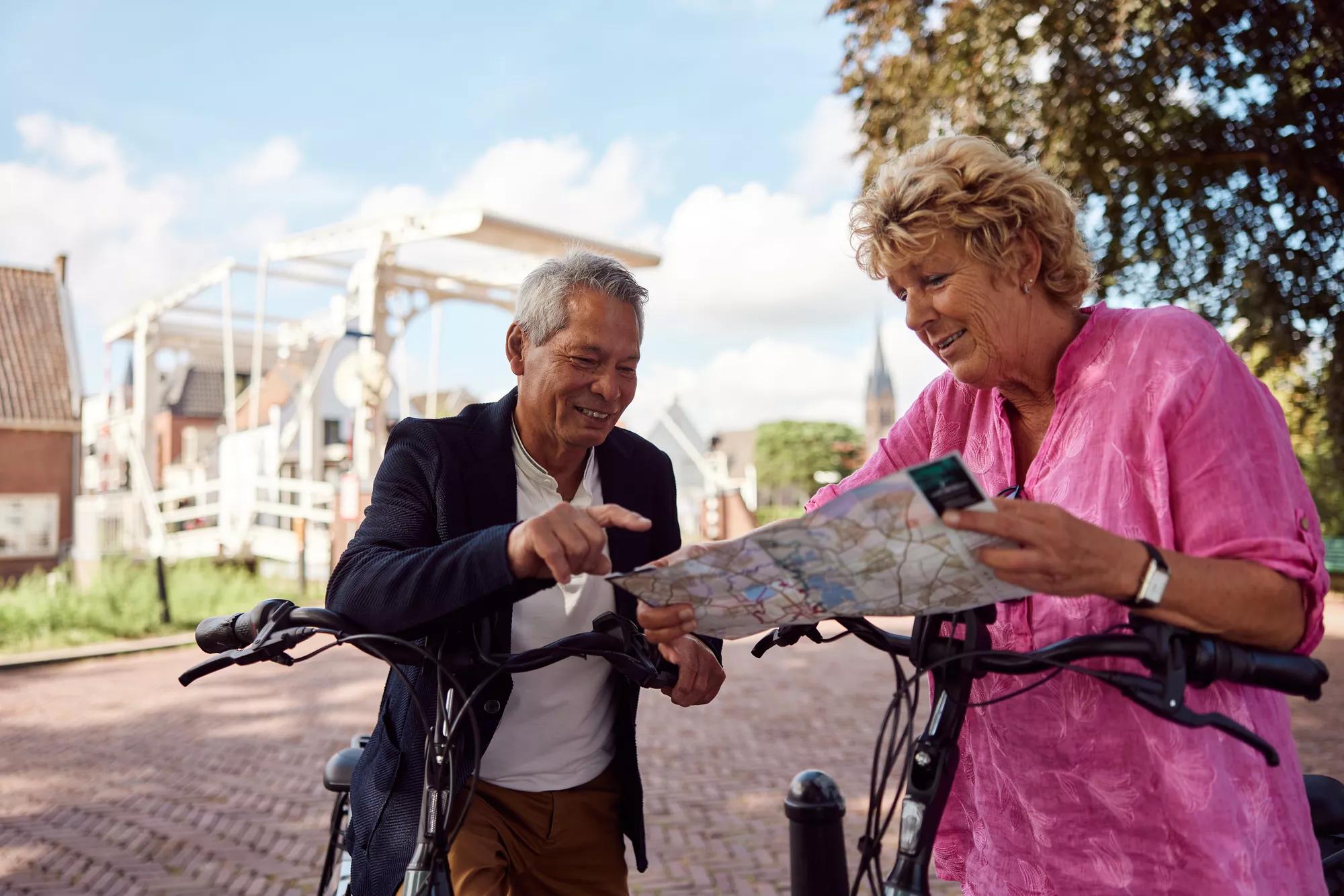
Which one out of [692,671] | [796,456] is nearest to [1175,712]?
[692,671]

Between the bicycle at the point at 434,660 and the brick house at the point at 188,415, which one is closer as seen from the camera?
the bicycle at the point at 434,660

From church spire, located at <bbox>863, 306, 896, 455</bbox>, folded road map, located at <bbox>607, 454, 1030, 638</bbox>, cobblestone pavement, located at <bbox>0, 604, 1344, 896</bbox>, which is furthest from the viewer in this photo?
church spire, located at <bbox>863, 306, 896, 455</bbox>

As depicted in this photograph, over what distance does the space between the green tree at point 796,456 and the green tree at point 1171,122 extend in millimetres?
69671

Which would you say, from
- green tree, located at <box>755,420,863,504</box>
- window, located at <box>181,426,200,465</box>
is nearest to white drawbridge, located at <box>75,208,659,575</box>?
window, located at <box>181,426,200,465</box>

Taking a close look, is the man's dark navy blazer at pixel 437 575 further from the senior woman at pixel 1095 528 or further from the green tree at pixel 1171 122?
the green tree at pixel 1171 122

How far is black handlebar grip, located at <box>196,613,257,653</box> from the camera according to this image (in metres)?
1.66

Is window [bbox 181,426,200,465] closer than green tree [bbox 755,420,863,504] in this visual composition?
Yes

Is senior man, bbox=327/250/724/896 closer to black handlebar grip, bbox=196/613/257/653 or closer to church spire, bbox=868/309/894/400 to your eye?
black handlebar grip, bbox=196/613/257/653

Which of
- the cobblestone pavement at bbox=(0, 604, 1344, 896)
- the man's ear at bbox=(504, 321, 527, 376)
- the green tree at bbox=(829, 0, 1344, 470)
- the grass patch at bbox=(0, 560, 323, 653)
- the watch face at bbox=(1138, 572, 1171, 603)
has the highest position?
the green tree at bbox=(829, 0, 1344, 470)

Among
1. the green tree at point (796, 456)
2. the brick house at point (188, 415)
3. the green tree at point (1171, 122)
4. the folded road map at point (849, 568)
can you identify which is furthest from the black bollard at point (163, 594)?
the green tree at point (796, 456)

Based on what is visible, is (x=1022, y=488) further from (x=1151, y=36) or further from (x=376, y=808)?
(x=1151, y=36)

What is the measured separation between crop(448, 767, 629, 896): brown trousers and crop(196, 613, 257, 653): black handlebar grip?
538 millimetres

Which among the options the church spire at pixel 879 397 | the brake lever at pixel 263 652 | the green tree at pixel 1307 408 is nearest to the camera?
the brake lever at pixel 263 652

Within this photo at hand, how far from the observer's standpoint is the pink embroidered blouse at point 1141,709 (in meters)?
1.45
